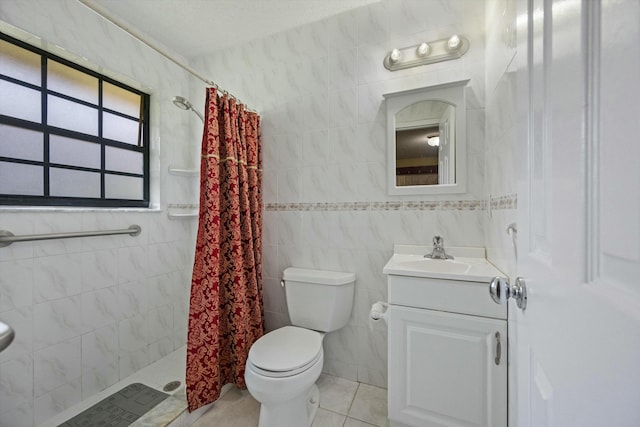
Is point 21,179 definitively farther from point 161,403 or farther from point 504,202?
point 504,202

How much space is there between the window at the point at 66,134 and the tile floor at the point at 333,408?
4.92 ft

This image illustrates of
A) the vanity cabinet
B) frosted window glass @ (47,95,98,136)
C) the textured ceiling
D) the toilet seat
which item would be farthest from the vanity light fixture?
frosted window glass @ (47,95,98,136)

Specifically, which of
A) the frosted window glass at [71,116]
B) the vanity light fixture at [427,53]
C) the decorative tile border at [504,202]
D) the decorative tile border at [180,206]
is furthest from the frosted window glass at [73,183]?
the decorative tile border at [504,202]

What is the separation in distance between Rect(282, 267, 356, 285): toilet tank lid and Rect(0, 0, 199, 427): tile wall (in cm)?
107

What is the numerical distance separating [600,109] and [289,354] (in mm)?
1370

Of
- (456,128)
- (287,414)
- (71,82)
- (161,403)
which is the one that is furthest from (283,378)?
(71,82)

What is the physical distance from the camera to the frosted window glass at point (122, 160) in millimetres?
1777

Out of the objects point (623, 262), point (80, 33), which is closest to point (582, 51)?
point (623, 262)

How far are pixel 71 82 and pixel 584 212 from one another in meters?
2.41

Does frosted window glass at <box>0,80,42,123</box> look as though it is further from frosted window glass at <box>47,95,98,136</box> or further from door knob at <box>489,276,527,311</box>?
door knob at <box>489,276,527,311</box>

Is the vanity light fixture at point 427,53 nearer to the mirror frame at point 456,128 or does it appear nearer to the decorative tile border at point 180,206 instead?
the mirror frame at point 456,128

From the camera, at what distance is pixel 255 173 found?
1.82 metres

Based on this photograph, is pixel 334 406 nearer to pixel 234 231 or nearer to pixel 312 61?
pixel 234 231

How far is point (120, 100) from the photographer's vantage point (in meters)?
1.84
